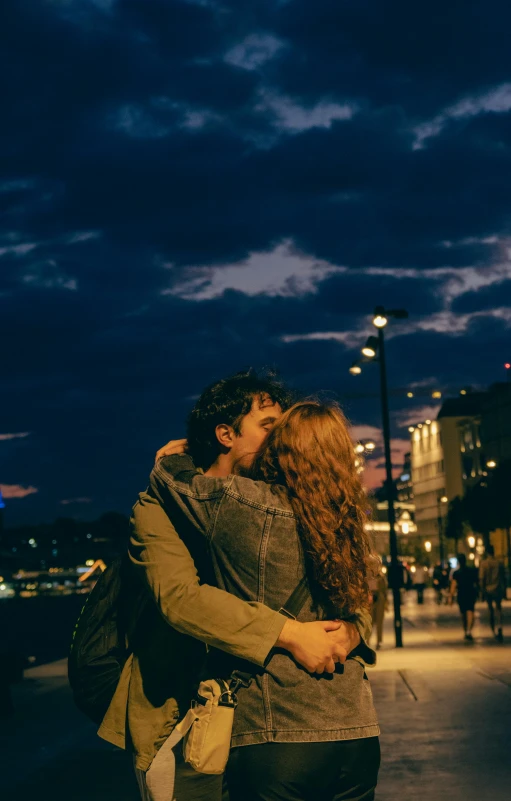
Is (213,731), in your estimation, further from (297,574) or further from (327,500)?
(327,500)

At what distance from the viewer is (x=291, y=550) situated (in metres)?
3.15

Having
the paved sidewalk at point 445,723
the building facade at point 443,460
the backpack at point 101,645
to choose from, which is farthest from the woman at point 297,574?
the building facade at point 443,460

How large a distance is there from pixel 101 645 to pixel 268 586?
1.70 ft

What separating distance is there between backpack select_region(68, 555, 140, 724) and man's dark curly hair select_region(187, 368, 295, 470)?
47 centimetres

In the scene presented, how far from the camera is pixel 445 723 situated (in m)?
12.0

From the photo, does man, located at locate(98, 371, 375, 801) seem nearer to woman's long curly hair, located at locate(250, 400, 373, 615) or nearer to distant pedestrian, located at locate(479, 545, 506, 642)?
woman's long curly hair, located at locate(250, 400, 373, 615)

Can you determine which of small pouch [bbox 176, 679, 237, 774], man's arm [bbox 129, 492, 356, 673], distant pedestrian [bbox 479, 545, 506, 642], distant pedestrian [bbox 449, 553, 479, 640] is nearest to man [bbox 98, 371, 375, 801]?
man's arm [bbox 129, 492, 356, 673]

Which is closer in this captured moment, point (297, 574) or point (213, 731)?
point (213, 731)

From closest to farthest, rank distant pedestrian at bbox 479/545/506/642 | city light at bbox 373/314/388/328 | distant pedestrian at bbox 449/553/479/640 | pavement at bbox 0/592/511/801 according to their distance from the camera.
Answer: pavement at bbox 0/592/511/801
distant pedestrian at bbox 479/545/506/642
distant pedestrian at bbox 449/553/479/640
city light at bbox 373/314/388/328

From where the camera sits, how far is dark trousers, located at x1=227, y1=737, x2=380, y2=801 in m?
3.02

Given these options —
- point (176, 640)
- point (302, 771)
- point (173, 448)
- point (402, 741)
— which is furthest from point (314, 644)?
point (402, 741)

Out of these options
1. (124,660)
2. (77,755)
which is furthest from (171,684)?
(77,755)

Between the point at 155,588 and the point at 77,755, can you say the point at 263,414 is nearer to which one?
the point at 155,588

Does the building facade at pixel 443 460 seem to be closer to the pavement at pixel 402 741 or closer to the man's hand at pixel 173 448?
the pavement at pixel 402 741
